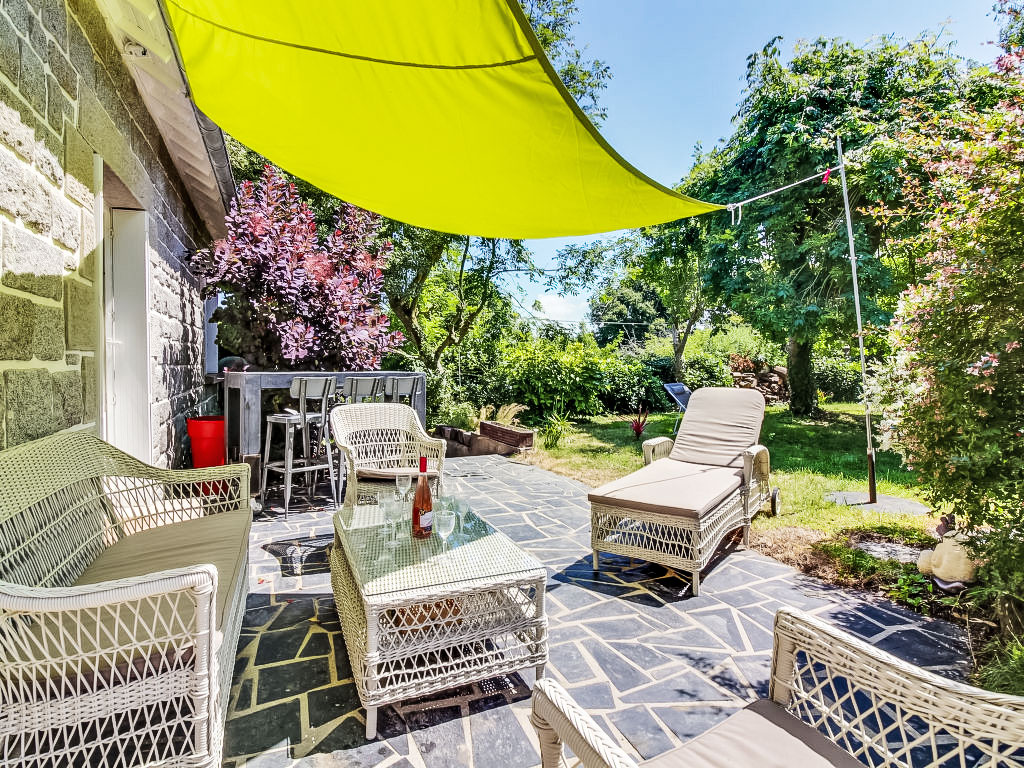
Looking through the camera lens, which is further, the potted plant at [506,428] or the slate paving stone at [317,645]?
the potted plant at [506,428]

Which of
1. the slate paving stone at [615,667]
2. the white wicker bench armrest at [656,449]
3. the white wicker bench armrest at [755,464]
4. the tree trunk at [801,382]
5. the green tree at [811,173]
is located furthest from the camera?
the tree trunk at [801,382]

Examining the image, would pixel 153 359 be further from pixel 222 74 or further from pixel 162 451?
pixel 222 74

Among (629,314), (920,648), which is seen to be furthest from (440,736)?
(629,314)

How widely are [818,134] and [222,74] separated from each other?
9.43m

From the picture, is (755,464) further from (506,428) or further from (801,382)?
(801,382)

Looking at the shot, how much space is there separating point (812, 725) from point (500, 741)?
3.61 feet

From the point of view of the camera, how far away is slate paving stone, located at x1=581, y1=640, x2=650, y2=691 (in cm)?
225

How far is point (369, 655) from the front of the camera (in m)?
1.92

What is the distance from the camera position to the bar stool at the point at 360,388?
5.09 metres

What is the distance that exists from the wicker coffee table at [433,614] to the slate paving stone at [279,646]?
323mm

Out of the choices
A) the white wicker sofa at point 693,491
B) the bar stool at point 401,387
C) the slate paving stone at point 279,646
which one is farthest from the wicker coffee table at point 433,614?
the bar stool at point 401,387

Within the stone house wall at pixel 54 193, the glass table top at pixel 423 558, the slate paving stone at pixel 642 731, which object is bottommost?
the slate paving stone at pixel 642 731

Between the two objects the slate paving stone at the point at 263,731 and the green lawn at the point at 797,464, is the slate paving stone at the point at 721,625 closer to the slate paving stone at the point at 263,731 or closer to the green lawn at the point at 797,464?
the green lawn at the point at 797,464

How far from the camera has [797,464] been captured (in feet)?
23.1
